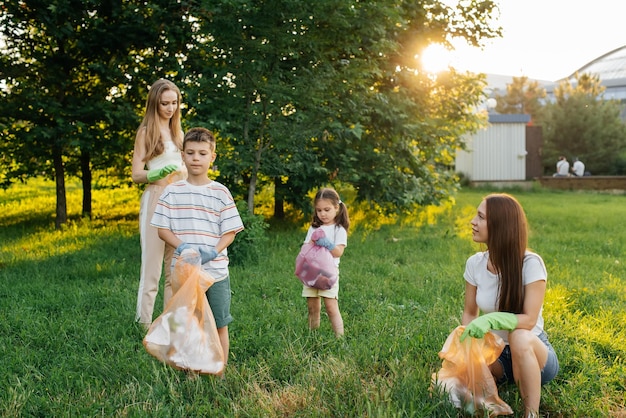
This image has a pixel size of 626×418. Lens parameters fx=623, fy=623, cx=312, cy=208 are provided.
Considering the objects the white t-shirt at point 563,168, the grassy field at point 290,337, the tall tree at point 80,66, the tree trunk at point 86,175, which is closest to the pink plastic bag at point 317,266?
the grassy field at point 290,337

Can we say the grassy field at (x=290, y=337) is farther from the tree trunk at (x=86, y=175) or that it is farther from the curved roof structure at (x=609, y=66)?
the curved roof structure at (x=609, y=66)

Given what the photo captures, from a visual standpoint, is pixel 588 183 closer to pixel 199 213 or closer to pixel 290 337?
pixel 290 337

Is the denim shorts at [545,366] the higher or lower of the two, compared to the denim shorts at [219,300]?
lower

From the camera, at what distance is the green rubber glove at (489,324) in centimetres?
297

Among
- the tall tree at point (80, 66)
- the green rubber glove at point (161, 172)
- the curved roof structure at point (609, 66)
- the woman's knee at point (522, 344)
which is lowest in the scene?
the woman's knee at point (522, 344)

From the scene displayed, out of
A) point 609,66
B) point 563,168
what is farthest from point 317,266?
point 609,66

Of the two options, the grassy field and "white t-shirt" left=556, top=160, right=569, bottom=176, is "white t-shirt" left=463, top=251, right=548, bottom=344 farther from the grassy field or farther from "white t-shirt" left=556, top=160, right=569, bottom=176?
"white t-shirt" left=556, top=160, right=569, bottom=176

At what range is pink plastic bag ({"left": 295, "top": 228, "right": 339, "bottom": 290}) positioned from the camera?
4.31m

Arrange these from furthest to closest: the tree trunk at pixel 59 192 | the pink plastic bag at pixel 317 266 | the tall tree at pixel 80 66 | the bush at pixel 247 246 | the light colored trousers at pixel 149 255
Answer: the tree trunk at pixel 59 192
the tall tree at pixel 80 66
the bush at pixel 247 246
the light colored trousers at pixel 149 255
the pink plastic bag at pixel 317 266

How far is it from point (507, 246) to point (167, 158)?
266 cm

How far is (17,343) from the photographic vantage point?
14.6 ft

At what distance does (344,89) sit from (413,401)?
613cm

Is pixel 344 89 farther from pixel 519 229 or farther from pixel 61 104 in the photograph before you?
pixel 519 229

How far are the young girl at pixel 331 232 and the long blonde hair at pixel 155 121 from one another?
4.09 ft
